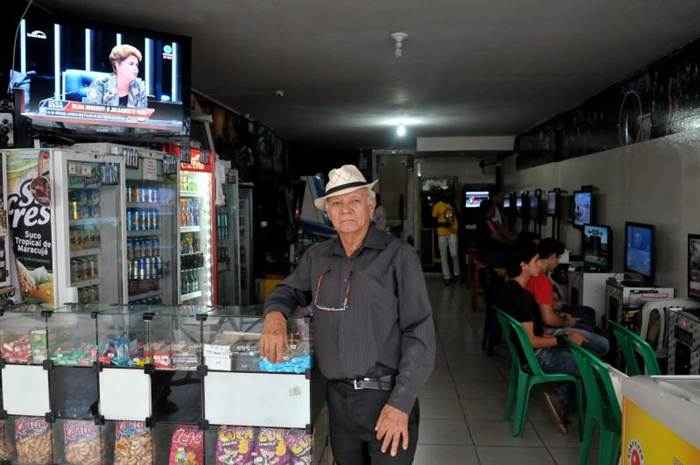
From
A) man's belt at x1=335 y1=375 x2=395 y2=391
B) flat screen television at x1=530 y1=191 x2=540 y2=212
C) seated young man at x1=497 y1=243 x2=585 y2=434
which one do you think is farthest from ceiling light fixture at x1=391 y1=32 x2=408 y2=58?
flat screen television at x1=530 y1=191 x2=540 y2=212

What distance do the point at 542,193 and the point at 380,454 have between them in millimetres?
8538

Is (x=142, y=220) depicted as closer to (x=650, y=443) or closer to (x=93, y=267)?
(x=93, y=267)

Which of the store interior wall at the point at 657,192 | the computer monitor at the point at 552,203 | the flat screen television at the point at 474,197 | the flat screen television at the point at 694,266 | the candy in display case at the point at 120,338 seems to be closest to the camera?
the candy in display case at the point at 120,338

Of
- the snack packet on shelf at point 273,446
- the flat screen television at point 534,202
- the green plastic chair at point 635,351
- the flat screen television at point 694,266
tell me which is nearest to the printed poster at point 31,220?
the snack packet on shelf at point 273,446

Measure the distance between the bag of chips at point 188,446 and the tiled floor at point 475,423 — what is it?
1.57 m

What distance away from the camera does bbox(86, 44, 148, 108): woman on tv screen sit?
12.2 feet

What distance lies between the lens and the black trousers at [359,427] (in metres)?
2.31

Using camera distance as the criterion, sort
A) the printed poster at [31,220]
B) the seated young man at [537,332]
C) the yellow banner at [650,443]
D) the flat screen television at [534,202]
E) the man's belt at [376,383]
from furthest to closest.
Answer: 1. the flat screen television at [534,202]
2. the seated young man at [537,332]
3. the printed poster at [31,220]
4. the man's belt at [376,383]
5. the yellow banner at [650,443]

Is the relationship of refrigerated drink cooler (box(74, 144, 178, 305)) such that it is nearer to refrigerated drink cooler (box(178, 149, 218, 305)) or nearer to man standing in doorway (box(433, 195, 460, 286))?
refrigerated drink cooler (box(178, 149, 218, 305))

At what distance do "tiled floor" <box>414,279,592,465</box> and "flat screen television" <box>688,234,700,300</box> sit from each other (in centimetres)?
149

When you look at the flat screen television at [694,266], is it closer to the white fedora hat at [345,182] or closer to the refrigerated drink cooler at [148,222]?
the white fedora hat at [345,182]

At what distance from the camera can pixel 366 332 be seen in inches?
89.9

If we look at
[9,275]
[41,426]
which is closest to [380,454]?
[41,426]

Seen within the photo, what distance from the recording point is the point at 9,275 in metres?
3.43
